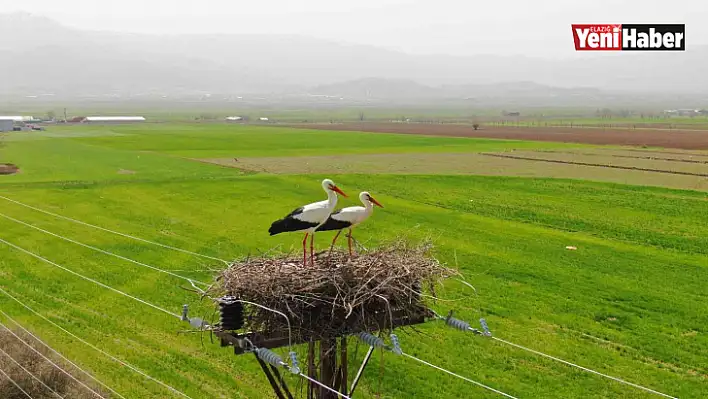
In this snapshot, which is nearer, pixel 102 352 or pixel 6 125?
pixel 102 352

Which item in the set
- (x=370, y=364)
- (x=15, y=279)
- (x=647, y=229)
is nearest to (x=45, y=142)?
(x=15, y=279)

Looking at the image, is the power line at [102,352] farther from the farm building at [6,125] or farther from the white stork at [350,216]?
the farm building at [6,125]

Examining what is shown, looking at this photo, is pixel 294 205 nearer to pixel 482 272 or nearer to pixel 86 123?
pixel 482 272

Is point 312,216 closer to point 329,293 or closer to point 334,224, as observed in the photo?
point 334,224

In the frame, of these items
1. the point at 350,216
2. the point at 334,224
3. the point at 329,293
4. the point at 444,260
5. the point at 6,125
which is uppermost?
the point at 6,125

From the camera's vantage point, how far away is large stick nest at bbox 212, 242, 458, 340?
349 inches

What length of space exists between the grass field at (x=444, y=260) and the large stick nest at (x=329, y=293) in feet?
2.60

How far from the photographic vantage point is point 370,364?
17641 mm

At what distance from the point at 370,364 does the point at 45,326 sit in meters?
9.06

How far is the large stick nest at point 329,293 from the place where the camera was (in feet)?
29.1

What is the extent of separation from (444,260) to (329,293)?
1819cm

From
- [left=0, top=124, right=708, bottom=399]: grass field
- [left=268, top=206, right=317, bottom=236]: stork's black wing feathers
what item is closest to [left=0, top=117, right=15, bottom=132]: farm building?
[left=0, top=124, right=708, bottom=399]: grass field

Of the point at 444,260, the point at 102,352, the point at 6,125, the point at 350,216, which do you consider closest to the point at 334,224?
the point at 350,216

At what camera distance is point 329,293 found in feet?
30.1
